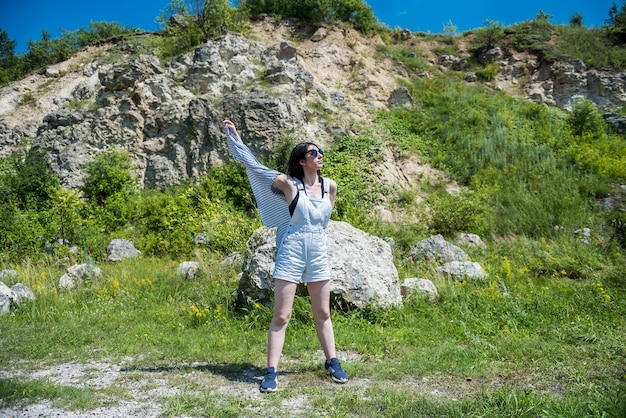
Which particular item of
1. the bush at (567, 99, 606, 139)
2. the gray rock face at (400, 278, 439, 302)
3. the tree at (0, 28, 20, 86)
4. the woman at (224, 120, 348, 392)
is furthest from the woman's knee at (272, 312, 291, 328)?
the tree at (0, 28, 20, 86)

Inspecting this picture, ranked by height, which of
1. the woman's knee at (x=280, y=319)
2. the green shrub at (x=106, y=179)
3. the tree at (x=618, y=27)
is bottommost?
the woman's knee at (x=280, y=319)

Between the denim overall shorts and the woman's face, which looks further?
the woman's face

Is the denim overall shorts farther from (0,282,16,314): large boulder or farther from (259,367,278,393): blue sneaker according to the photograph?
(0,282,16,314): large boulder

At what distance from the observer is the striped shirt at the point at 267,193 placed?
385 cm

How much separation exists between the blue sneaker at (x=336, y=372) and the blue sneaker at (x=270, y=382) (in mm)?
505

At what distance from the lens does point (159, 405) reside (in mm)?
3256

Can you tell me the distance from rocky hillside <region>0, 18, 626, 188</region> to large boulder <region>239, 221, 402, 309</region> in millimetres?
8128

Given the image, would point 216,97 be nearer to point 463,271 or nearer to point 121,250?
point 121,250

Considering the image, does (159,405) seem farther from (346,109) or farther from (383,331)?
(346,109)

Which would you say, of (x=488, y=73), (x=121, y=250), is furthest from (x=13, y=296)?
(x=488, y=73)

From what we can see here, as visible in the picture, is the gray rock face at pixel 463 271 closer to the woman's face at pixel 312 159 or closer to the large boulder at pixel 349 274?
the large boulder at pixel 349 274

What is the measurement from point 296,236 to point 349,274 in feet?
7.28

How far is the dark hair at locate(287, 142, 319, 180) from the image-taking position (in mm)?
3885

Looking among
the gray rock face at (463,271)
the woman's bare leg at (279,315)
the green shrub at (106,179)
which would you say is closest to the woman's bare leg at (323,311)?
the woman's bare leg at (279,315)
